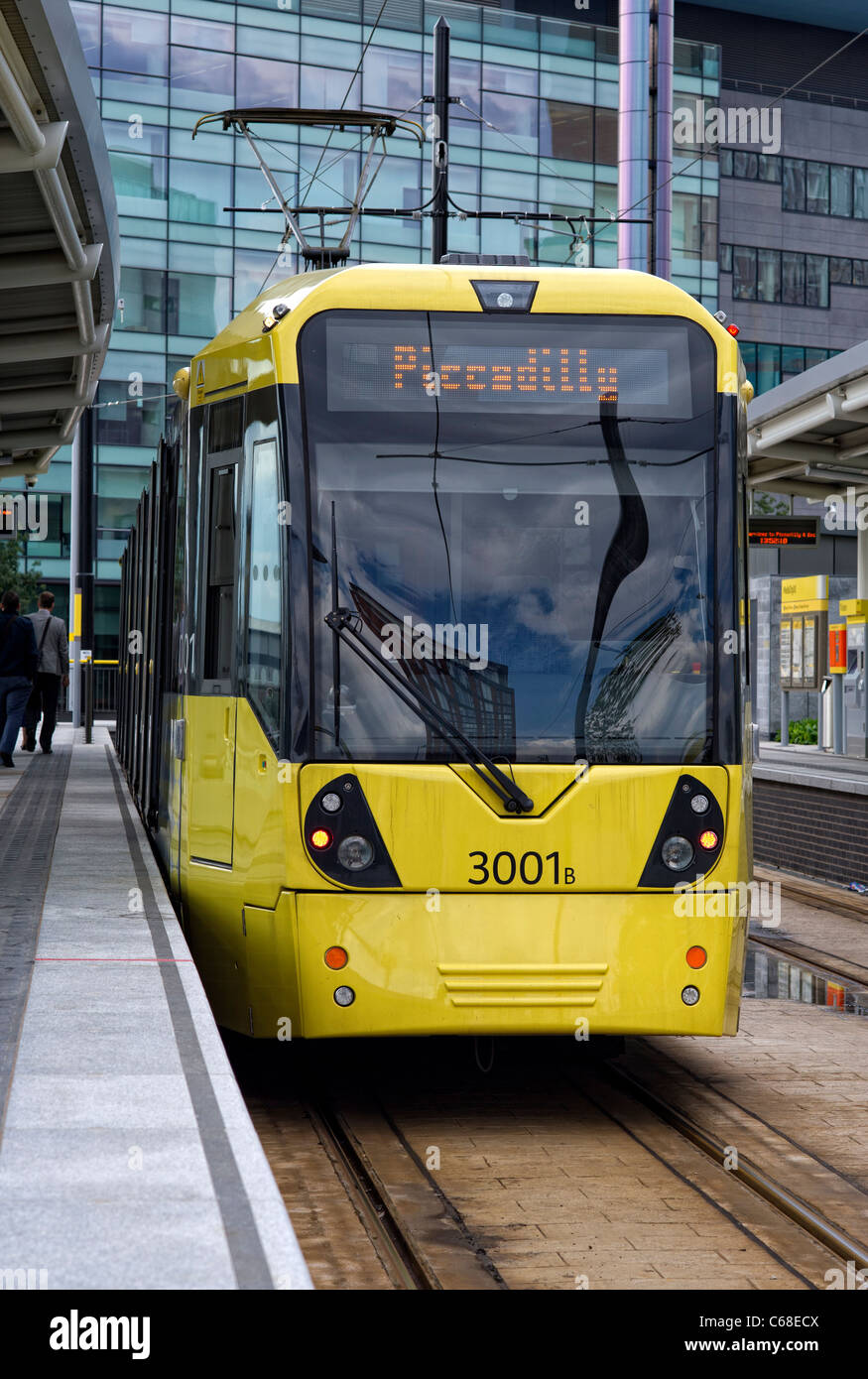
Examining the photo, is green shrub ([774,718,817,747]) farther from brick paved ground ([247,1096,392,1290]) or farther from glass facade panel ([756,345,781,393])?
glass facade panel ([756,345,781,393])

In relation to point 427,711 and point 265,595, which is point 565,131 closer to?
point 265,595

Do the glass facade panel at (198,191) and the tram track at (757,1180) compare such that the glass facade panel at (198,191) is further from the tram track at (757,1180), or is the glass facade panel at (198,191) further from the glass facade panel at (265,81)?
the tram track at (757,1180)

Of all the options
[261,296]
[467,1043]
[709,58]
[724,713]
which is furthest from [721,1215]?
[709,58]

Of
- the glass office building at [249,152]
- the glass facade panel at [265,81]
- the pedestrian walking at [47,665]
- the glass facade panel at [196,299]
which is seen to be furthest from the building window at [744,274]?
the pedestrian walking at [47,665]

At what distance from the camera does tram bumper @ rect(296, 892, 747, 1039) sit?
623cm

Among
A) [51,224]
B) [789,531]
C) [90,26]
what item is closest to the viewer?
[51,224]

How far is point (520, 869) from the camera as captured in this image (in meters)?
6.32

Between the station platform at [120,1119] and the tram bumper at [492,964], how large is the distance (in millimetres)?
521

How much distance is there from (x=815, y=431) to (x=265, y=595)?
10716 mm

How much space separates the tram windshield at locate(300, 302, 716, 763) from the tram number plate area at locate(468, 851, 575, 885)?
351 mm

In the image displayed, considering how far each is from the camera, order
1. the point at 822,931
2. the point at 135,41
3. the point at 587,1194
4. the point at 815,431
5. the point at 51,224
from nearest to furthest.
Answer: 1. the point at 587,1194
2. the point at 51,224
3. the point at 822,931
4. the point at 815,431
5. the point at 135,41

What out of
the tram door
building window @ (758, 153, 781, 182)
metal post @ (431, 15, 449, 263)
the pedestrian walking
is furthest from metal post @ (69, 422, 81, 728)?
building window @ (758, 153, 781, 182)

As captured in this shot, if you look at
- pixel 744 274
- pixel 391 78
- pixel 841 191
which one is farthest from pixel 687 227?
pixel 391 78

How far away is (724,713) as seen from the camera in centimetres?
657
